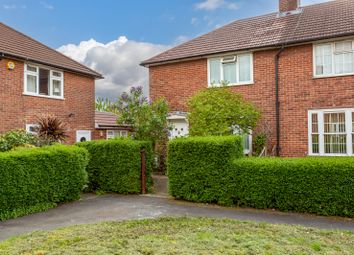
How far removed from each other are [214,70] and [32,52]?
810 centimetres

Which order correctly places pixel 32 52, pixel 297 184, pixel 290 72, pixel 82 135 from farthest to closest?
pixel 82 135, pixel 32 52, pixel 290 72, pixel 297 184

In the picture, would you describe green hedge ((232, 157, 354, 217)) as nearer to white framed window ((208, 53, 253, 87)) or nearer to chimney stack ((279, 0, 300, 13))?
white framed window ((208, 53, 253, 87))

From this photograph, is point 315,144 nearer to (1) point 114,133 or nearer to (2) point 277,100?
(2) point 277,100

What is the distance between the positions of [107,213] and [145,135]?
14.9 ft

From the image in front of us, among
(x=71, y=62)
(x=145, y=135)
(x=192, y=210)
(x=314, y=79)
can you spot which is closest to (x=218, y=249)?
(x=192, y=210)

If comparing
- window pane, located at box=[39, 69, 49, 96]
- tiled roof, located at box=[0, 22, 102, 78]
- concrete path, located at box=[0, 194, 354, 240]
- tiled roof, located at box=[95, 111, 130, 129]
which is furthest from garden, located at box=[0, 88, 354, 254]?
tiled roof, located at box=[95, 111, 130, 129]

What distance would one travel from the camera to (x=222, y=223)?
6543 millimetres

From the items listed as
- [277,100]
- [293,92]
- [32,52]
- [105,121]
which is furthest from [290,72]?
[105,121]

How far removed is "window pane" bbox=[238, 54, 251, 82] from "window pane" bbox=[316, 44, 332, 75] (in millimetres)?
2674

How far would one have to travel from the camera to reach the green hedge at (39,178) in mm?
7805

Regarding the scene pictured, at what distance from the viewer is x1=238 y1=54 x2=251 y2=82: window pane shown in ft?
47.1

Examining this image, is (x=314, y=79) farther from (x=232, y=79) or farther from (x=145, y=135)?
(x=145, y=135)

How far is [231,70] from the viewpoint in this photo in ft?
48.3

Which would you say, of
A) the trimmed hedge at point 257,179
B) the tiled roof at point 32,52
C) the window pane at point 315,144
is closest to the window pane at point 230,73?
the window pane at point 315,144
